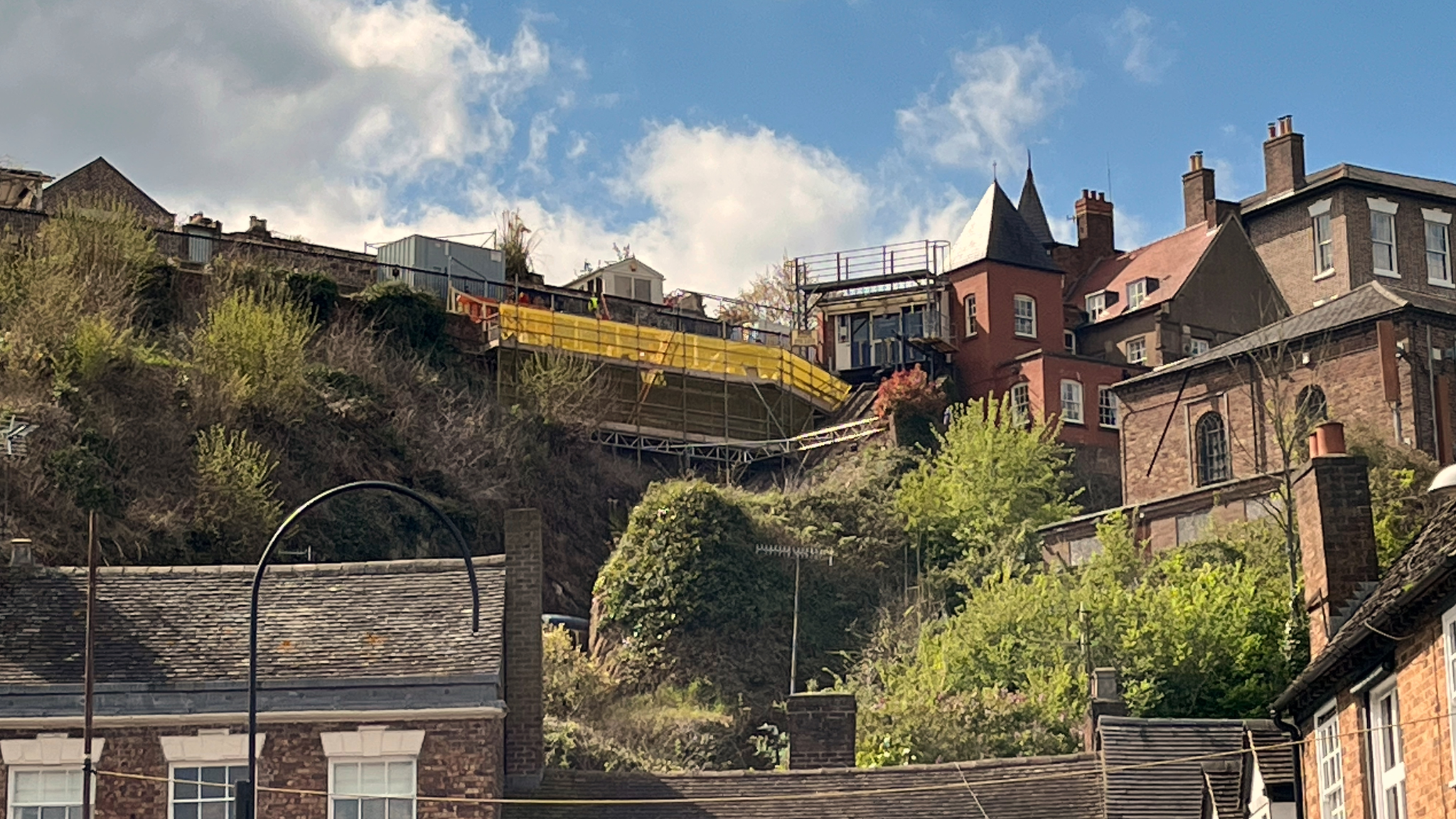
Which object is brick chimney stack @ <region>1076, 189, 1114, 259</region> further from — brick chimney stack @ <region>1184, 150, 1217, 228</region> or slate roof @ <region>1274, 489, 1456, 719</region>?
slate roof @ <region>1274, 489, 1456, 719</region>

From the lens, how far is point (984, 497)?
56.7 meters

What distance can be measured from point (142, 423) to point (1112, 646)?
2084cm

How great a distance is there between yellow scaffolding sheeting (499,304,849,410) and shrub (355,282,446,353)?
186 cm

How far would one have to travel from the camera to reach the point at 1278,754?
2322 centimetres

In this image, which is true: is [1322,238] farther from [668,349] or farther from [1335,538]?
[1335,538]

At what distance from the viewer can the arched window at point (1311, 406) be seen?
177 ft

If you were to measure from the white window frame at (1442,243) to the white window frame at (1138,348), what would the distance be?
8.37 meters

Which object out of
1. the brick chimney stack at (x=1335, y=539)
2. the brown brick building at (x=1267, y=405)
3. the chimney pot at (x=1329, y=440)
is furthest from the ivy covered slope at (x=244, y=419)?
the brick chimney stack at (x=1335, y=539)

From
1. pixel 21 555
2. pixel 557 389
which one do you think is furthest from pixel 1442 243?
pixel 21 555

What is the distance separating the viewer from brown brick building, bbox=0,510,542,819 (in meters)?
28.4

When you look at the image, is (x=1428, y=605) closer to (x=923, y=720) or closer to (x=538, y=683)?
(x=538, y=683)

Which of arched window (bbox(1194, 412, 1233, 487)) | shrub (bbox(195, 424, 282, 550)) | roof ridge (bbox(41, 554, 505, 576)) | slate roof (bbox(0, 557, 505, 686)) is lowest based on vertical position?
slate roof (bbox(0, 557, 505, 686))

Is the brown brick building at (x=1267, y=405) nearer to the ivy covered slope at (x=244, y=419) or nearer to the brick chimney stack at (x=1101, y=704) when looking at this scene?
the ivy covered slope at (x=244, y=419)

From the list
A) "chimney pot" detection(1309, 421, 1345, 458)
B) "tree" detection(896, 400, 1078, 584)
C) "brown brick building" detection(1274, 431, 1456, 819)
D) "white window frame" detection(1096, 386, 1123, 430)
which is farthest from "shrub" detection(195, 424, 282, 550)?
"chimney pot" detection(1309, 421, 1345, 458)
